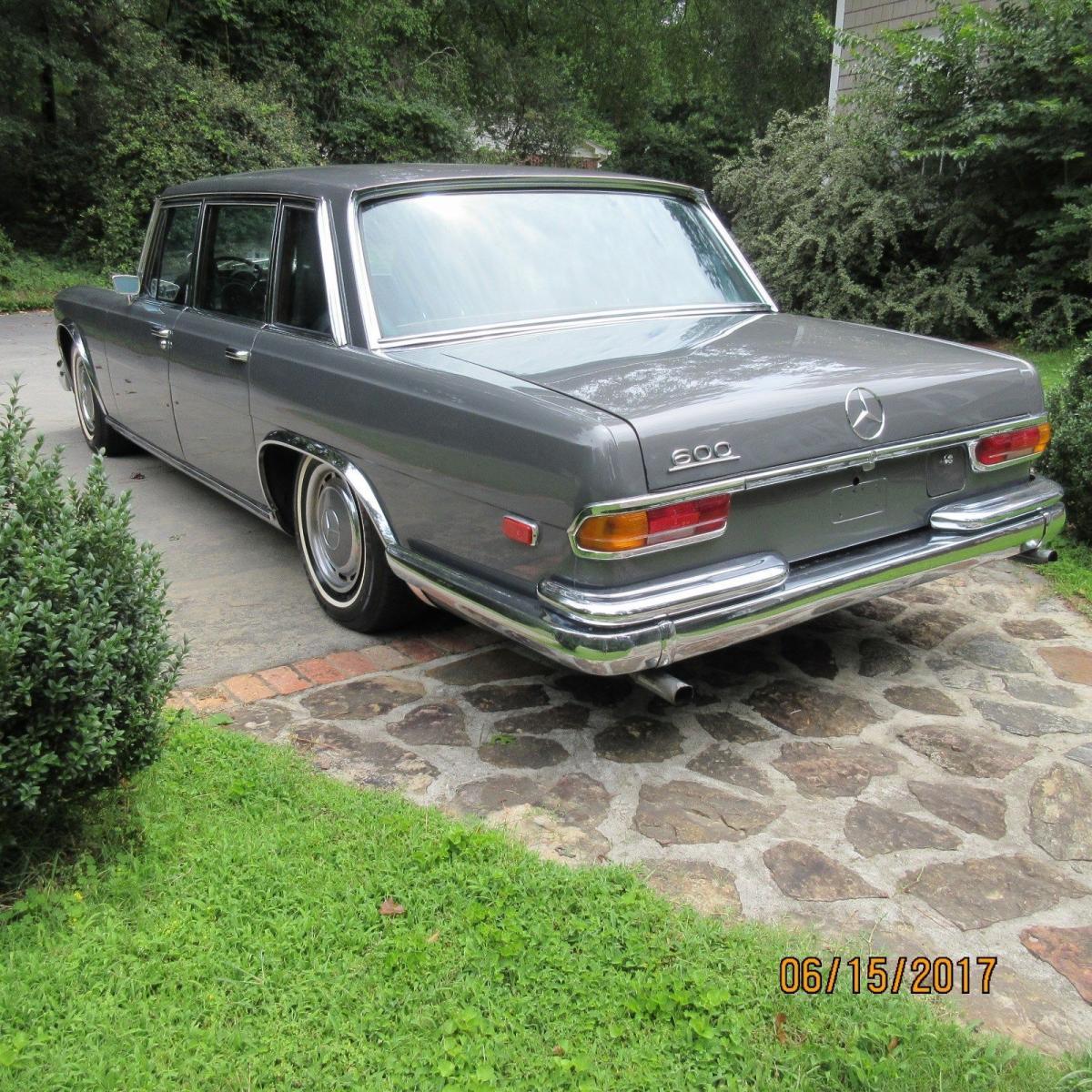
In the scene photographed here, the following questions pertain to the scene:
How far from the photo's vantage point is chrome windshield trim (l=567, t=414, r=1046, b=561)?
268 cm

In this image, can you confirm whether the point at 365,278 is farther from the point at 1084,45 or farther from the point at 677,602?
the point at 1084,45

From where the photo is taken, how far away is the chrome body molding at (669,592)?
273 centimetres

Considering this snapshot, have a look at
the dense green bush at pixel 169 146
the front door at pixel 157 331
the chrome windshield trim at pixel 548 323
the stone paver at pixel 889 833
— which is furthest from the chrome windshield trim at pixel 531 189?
the dense green bush at pixel 169 146

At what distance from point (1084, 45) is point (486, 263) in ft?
26.1

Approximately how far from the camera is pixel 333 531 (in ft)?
13.1

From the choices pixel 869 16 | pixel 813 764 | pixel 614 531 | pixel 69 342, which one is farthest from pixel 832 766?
pixel 869 16

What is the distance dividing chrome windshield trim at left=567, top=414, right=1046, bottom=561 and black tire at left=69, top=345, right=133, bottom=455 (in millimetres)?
4459

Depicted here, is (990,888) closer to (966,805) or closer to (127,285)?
(966,805)

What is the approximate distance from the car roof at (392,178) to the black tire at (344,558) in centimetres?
102

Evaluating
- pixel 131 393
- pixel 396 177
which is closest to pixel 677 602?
pixel 396 177

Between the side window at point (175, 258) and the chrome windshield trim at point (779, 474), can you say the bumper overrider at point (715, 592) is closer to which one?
the chrome windshield trim at point (779, 474)

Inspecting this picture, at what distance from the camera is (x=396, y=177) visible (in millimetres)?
3939

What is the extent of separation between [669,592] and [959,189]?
30.4 ft
